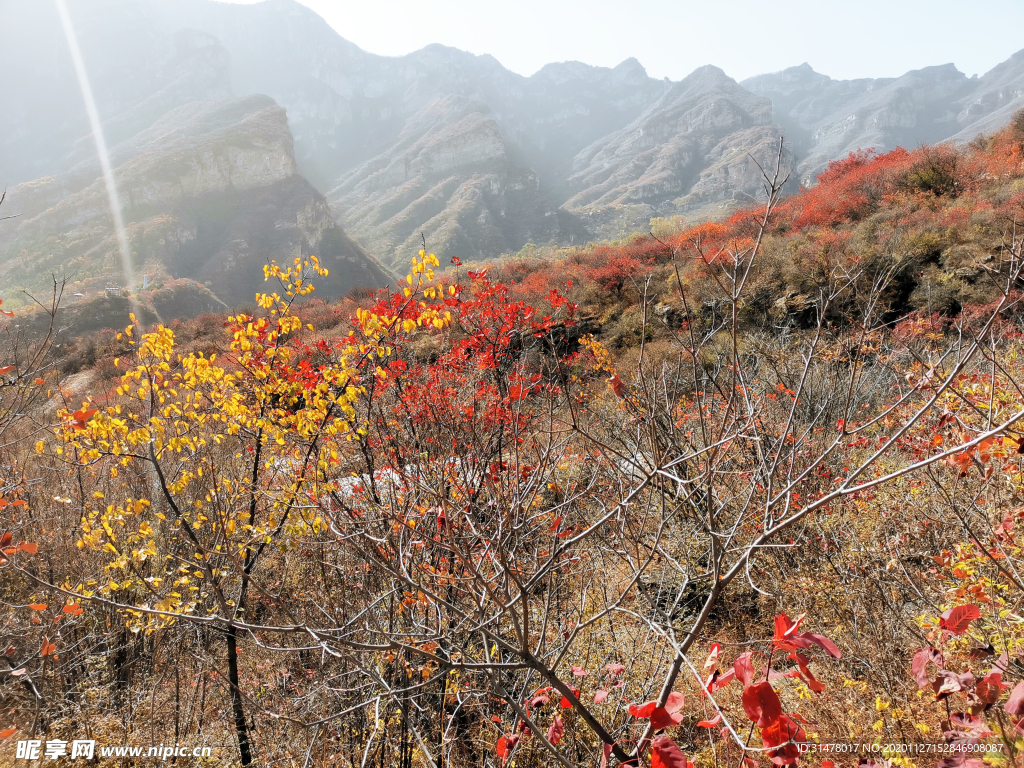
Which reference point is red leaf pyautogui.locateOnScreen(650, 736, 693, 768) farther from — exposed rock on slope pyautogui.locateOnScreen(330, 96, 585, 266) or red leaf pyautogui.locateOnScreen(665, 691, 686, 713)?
exposed rock on slope pyautogui.locateOnScreen(330, 96, 585, 266)

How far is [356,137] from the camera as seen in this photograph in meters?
107

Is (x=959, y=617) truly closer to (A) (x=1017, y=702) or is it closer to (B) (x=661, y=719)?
(A) (x=1017, y=702)

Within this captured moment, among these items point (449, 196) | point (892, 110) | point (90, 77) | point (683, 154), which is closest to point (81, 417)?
point (449, 196)

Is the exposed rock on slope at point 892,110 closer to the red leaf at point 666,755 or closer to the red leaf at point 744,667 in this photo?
the red leaf at point 744,667

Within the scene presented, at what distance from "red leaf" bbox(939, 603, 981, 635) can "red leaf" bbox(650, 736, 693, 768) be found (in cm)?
84

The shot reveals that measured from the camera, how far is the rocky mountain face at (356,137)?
47625 mm

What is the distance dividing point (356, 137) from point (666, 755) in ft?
413

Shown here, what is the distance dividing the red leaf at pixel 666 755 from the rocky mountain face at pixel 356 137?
34525mm

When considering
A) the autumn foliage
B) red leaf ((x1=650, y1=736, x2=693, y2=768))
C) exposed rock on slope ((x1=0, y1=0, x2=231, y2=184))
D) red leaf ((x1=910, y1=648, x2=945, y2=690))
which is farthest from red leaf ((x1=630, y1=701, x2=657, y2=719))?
exposed rock on slope ((x1=0, y1=0, x2=231, y2=184))

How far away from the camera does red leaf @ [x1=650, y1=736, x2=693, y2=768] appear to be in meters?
1.03

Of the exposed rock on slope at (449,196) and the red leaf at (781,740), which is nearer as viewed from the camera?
the red leaf at (781,740)

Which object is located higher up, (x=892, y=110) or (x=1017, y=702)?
(x=892, y=110)

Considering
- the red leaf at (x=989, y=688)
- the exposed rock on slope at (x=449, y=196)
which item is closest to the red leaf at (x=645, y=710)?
the red leaf at (x=989, y=688)

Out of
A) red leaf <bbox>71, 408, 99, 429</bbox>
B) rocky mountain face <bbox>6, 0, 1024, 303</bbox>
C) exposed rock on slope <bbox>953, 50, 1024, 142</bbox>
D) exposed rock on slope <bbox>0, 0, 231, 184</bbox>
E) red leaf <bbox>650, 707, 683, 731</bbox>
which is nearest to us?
red leaf <bbox>650, 707, 683, 731</bbox>
